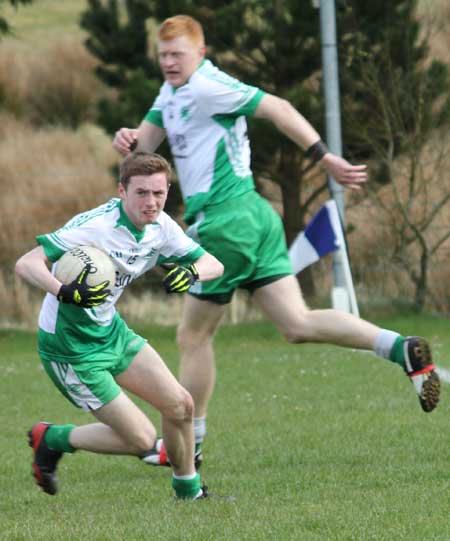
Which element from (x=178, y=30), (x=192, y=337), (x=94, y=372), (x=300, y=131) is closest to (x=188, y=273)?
(x=94, y=372)

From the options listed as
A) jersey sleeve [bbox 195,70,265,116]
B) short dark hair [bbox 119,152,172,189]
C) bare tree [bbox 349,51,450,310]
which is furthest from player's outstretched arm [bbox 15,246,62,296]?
bare tree [bbox 349,51,450,310]

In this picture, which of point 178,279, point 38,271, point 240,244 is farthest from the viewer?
point 240,244

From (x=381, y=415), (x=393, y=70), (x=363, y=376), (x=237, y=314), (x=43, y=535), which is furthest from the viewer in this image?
(x=237, y=314)

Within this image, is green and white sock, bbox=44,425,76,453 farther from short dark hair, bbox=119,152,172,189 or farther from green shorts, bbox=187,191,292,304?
short dark hair, bbox=119,152,172,189

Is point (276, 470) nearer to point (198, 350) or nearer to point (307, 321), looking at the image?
point (198, 350)

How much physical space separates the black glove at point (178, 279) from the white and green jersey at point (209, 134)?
4.52 feet

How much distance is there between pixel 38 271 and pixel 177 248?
0.84 metres

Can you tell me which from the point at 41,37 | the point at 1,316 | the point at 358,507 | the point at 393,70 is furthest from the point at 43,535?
the point at 41,37

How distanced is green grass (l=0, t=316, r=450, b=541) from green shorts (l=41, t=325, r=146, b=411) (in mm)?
550

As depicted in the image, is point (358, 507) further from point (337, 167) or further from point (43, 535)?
point (337, 167)

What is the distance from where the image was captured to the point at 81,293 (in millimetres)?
6016

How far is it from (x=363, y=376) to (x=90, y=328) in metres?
6.23

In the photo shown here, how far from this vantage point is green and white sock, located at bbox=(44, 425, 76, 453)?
694 cm

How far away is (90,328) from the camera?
21.4ft
